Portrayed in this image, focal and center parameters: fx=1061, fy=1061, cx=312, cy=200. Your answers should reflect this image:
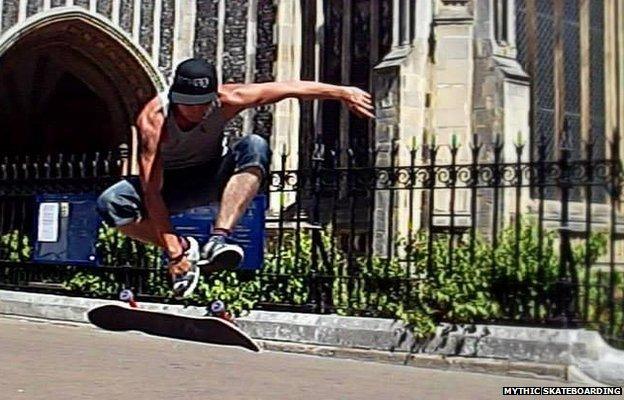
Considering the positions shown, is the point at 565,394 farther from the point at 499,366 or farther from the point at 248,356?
the point at 248,356

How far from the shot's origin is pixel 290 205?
1361cm

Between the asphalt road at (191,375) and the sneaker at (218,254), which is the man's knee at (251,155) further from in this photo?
the asphalt road at (191,375)

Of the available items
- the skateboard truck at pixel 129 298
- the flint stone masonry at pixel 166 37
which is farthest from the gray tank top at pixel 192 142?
the flint stone masonry at pixel 166 37

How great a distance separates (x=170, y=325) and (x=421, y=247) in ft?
8.60

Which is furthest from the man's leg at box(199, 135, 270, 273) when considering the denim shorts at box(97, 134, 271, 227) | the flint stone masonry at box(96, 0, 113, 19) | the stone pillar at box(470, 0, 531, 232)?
the flint stone masonry at box(96, 0, 113, 19)

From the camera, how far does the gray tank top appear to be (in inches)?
329

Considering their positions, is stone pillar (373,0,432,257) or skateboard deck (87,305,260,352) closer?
skateboard deck (87,305,260,352)

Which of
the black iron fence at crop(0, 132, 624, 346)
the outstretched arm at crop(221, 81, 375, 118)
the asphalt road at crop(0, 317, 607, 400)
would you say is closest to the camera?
the asphalt road at crop(0, 317, 607, 400)

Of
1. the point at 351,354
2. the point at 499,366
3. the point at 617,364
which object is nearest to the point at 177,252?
the point at 351,354

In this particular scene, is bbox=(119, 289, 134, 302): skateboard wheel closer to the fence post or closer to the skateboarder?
the skateboarder

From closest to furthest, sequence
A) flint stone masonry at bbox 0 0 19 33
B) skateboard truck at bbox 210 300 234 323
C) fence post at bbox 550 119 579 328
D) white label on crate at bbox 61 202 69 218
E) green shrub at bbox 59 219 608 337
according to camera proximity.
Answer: fence post at bbox 550 119 579 328 → green shrub at bbox 59 219 608 337 → skateboard truck at bbox 210 300 234 323 → white label on crate at bbox 61 202 69 218 → flint stone masonry at bbox 0 0 19 33

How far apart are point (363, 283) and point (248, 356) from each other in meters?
1.54

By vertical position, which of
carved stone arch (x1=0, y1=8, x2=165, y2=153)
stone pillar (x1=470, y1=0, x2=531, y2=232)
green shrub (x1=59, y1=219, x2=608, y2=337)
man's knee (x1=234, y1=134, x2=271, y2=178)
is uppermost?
carved stone arch (x1=0, y1=8, x2=165, y2=153)

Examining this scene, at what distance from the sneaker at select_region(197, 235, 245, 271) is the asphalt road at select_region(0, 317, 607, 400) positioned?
2.70ft
